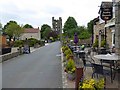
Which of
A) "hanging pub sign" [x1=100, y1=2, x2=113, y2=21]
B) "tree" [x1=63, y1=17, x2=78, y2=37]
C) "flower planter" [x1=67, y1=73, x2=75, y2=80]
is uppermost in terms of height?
"tree" [x1=63, y1=17, x2=78, y2=37]

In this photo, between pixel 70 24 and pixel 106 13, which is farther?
pixel 70 24

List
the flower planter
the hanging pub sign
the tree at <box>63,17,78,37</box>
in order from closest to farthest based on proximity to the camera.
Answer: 1. the flower planter
2. the hanging pub sign
3. the tree at <box>63,17,78,37</box>

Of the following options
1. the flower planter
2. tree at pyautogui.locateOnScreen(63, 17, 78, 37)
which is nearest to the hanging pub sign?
the flower planter

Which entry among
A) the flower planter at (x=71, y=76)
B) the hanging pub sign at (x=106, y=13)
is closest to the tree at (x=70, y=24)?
the hanging pub sign at (x=106, y=13)

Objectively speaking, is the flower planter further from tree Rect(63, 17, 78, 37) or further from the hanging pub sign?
tree Rect(63, 17, 78, 37)

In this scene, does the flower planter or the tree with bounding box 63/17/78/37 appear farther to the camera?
the tree with bounding box 63/17/78/37

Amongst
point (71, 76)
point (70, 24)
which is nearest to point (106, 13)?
point (71, 76)

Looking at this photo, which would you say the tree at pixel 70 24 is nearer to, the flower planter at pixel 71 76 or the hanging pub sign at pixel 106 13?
the hanging pub sign at pixel 106 13

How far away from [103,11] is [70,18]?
3211 inches

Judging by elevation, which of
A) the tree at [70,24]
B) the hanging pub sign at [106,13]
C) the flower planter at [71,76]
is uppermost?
the tree at [70,24]

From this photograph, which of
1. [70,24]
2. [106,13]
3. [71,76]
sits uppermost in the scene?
[70,24]

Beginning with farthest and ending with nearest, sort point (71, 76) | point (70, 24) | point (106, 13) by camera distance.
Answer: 1. point (70, 24)
2. point (106, 13)
3. point (71, 76)

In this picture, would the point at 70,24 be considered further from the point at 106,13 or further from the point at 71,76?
the point at 71,76

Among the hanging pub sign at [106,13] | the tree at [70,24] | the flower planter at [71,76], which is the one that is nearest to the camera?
the flower planter at [71,76]
